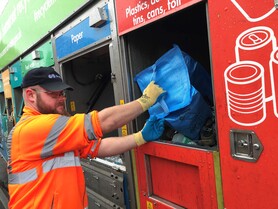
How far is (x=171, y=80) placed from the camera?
1.75m

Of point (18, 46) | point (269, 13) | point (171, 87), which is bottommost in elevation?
point (171, 87)

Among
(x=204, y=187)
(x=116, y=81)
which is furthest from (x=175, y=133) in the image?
(x=116, y=81)

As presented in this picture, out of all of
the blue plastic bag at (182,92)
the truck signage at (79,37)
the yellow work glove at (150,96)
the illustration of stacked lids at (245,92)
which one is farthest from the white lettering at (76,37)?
the illustration of stacked lids at (245,92)

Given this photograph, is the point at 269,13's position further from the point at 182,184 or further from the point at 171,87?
the point at 182,184

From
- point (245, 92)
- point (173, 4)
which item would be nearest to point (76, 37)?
point (173, 4)

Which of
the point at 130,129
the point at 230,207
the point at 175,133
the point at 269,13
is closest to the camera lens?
the point at 269,13

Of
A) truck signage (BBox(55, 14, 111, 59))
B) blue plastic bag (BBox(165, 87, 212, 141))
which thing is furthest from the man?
truck signage (BBox(55, 14, 111, 59))

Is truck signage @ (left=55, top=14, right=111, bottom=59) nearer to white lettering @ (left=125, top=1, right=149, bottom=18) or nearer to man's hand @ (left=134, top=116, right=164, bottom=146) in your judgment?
white lettering @ (left=125, top=1, right=149, bottom=18)

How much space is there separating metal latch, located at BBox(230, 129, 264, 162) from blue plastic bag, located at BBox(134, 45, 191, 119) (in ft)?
1.35

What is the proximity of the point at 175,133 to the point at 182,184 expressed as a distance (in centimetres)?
33

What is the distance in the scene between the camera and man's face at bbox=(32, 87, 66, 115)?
74.3 inches

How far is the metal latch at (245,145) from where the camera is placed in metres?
1.18

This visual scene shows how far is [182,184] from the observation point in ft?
5.62

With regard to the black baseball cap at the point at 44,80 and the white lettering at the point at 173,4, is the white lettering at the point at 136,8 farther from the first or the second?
the black baseball cap at the point at 44,80
